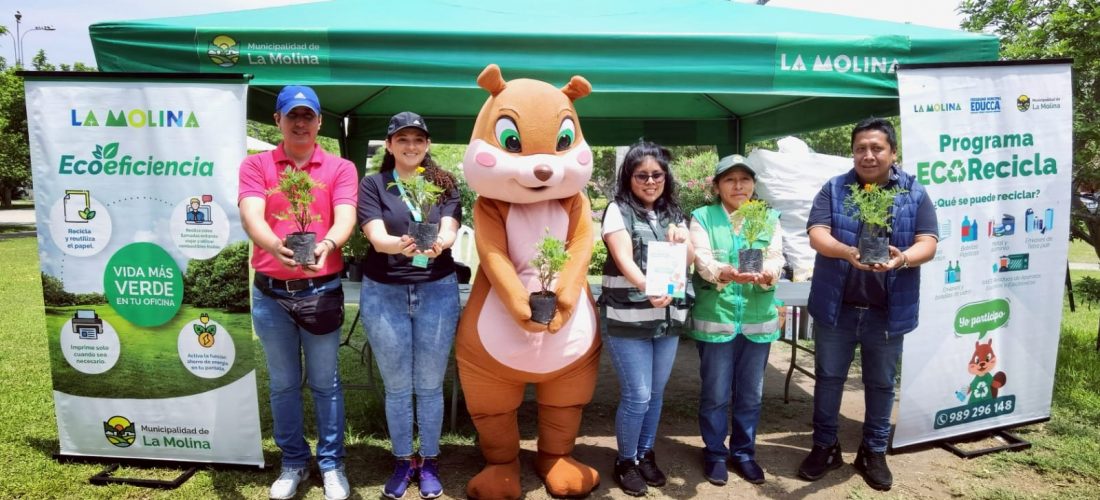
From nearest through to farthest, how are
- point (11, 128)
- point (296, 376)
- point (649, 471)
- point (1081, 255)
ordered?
point (296, 376)
point (649, 471)
point (1081, 255)
point (11, 128)

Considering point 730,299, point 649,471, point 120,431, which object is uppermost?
point 730,299

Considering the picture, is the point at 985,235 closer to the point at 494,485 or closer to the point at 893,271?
the point at 893,271

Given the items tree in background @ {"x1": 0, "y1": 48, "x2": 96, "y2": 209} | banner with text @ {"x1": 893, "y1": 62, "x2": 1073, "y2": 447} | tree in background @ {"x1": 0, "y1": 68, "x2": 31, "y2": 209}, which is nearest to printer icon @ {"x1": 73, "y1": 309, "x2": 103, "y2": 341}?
banner with text @ {"x1": 893, "y1": 62, "x2": 1073, "y2": 447}

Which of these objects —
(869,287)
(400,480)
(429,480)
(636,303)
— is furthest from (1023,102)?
(400,480)

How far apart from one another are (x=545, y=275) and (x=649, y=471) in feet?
4.23

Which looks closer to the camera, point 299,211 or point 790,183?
point 299,211

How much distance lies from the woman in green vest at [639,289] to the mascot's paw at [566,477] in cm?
22

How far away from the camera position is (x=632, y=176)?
9.87 ft

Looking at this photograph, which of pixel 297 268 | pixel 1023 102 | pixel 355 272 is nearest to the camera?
pixel 297 268

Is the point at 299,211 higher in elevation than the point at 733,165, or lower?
lower

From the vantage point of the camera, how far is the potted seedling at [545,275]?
2.60 m

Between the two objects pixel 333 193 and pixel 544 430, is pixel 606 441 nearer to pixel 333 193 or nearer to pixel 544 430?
pixel 544 430

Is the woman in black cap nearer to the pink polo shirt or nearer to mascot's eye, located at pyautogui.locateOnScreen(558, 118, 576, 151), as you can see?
the pink polo shirt

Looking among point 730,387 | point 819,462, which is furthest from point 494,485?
point 819,462
